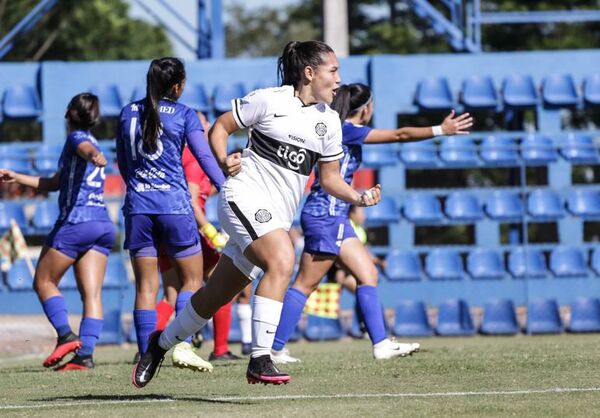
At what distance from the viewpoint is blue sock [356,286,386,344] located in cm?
980

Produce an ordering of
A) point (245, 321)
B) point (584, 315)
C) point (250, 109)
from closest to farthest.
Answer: point (250, 109) → point (245, 321) → point (584, 315)

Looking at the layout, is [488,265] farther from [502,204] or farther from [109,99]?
[109,99]

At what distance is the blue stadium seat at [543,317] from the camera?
16703 millimetres

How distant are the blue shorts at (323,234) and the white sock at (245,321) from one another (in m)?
2.91

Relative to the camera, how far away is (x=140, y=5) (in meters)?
22.1

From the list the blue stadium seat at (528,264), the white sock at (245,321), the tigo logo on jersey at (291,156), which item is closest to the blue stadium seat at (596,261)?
the blue stadium seat at (528,264)

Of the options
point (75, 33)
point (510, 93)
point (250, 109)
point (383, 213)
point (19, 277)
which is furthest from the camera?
point (75, 33)

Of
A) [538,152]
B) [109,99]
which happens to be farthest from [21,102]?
[538,152]

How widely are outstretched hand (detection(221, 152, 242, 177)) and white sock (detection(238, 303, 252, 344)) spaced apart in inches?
228

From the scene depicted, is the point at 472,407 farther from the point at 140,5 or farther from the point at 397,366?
the point at 140,5

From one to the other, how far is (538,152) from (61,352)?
11541 millimetres

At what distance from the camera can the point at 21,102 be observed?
2069 centimetres

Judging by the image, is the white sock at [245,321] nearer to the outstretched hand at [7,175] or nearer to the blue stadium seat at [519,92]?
the outstretched hand at [7,175]

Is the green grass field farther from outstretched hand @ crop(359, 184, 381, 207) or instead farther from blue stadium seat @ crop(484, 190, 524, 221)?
blue stadium seat @ crop(484, 190, 524, 221)
